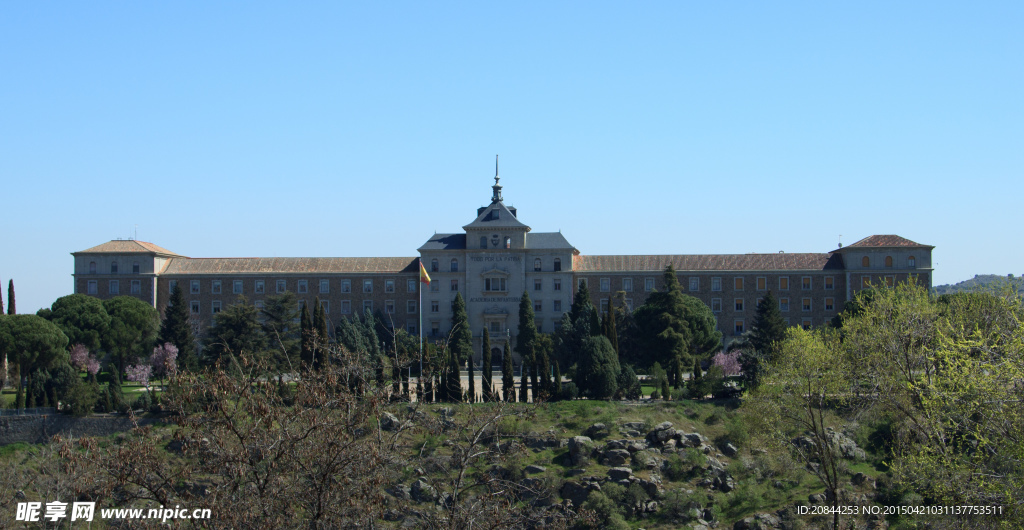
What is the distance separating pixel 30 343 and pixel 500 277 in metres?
29.9

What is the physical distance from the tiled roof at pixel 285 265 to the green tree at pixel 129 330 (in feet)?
34.6

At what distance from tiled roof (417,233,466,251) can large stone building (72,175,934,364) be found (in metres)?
0.07

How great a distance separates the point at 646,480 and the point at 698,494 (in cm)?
192

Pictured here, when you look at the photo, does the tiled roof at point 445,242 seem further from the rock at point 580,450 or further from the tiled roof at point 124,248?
the rock at point 580,450

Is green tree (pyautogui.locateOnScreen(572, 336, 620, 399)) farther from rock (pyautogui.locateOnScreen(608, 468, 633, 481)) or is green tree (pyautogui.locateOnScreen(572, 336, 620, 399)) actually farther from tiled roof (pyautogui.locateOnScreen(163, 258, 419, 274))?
tiled roof (pyautogui.locateOnScreen(163, 258, 419, 274))

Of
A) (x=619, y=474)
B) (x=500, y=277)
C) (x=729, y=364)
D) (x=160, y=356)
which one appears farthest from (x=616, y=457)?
(x=500, y=277)

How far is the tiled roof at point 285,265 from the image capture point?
65.4 m

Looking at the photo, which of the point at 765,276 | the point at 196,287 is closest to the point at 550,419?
the point at 765,276

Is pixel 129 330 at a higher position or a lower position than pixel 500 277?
lower

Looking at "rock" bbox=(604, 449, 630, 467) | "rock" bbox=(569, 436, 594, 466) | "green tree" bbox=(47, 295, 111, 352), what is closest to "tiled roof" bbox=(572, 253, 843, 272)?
"rock" bbox=(569, 436, 594, 466)

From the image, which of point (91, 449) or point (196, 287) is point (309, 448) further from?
point (196, 287)

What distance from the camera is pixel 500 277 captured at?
63188mm

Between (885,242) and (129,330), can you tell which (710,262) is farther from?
(129,330)

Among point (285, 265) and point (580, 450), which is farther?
point (285, 265)
